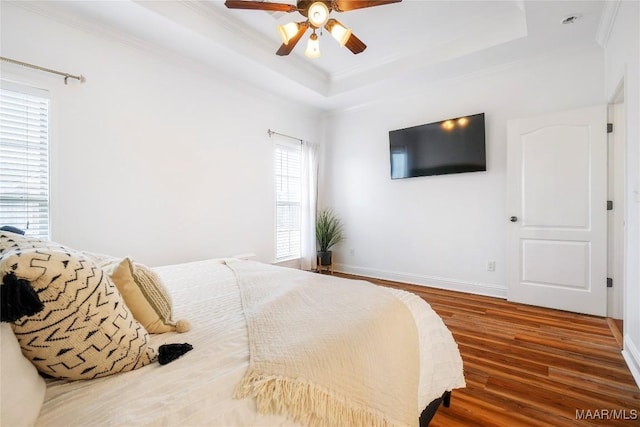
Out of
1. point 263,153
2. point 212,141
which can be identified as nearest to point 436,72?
point 263,153

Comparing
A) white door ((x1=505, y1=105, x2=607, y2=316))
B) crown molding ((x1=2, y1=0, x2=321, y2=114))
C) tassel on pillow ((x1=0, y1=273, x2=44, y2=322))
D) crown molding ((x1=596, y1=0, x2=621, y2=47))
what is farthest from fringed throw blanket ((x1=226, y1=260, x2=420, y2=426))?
crown molding ((x1=596, y1=0, x2=621, y2=47))

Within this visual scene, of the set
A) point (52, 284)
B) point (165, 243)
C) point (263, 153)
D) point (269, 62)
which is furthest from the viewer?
point (263, 153)

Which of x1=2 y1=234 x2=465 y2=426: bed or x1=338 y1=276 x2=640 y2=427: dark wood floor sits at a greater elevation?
x1=2 y1=234 x2=465 y2=426: bed

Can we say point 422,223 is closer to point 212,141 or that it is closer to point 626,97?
Result: point 626,97

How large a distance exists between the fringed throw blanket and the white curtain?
3.00 meters

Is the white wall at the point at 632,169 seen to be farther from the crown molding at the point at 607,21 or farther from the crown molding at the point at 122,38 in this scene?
the crown molding at the point at 122,38

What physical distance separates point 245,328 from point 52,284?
608 mm

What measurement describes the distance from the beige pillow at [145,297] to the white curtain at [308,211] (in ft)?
10.9

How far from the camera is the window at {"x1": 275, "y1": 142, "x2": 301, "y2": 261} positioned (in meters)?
4.12

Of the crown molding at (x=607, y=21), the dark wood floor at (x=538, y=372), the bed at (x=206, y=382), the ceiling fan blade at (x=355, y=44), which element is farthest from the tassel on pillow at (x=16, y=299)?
the crown molding at (x=607, y=21)

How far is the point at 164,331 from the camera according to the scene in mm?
1066

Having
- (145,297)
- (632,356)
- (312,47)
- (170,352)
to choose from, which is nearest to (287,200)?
(312,47)

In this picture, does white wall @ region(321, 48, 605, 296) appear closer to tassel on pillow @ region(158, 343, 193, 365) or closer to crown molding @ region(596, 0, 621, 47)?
crown molding @ region(596, 0, 621, 47)

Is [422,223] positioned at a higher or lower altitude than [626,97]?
lower
